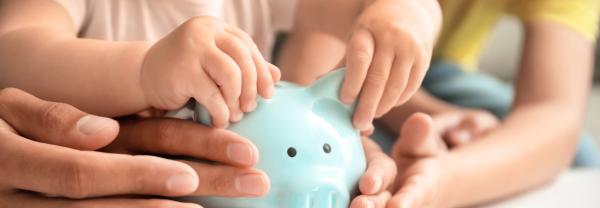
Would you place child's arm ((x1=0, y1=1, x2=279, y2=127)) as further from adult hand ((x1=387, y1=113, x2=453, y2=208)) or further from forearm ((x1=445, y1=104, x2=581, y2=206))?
forearm ((x1=445, y1=104, x2=581, y2=206))

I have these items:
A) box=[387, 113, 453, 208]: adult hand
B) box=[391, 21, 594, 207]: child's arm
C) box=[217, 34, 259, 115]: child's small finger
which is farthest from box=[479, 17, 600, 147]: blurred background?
box=[217, 34, 259, 115]: child's small finger

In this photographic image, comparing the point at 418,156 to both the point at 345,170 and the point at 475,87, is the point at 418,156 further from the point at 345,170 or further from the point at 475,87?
the point at 475,87

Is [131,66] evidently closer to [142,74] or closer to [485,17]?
[142,74]

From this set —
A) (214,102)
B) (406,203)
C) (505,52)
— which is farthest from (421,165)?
(505,52)

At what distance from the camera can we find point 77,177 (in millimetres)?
381

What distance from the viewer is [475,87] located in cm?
87

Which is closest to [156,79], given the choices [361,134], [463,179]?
[361,134]

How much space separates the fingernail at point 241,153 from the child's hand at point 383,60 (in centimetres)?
6

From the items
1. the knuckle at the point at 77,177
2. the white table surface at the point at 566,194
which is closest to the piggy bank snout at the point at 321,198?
the knuckle at the point at 77,177

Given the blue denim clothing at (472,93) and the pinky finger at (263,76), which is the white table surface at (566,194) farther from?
the pinky finger at (263,76)

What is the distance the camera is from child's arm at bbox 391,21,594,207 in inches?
23.3

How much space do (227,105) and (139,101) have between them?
0.06m

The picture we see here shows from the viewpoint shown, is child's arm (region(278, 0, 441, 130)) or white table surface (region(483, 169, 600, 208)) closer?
child's arm (region(278, 0, 441, 130))

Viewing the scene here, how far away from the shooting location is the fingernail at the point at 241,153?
37cm
